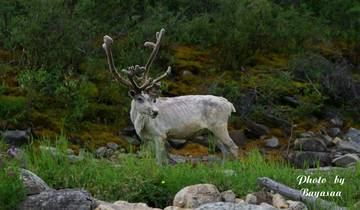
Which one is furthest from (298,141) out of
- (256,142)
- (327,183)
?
(327,183)

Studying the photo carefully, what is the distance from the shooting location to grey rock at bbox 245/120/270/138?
14375 millimetres

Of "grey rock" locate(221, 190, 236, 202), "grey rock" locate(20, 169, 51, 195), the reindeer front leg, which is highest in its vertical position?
"grey rock" locate(20, 169, 51, 195)

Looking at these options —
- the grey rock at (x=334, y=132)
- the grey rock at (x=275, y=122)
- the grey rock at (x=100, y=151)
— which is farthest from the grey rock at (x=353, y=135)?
the grey rock at (x=100, y=151)

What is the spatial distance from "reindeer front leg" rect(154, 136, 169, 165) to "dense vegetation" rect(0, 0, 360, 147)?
1.93 metres

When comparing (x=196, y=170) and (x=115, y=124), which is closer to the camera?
(x=196, y=170)

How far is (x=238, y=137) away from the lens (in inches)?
551

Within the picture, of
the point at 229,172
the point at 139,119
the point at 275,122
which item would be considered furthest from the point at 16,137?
the point at 275,122

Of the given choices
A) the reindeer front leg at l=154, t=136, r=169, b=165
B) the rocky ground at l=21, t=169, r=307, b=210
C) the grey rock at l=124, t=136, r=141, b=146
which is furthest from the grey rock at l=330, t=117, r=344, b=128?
the rocky ground at l=21, t=169, r=307, b=210

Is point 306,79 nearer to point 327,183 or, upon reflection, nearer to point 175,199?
point 327,183

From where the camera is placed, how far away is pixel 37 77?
13.2 metres

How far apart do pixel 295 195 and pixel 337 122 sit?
6.59 m

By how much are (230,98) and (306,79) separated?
6.38ft

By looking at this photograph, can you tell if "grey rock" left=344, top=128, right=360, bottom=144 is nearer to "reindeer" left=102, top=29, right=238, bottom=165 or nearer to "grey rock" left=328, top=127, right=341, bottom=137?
"grey rock" left=328, top=127, right=341, bottom=137

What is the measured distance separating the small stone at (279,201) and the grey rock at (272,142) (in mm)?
5203
